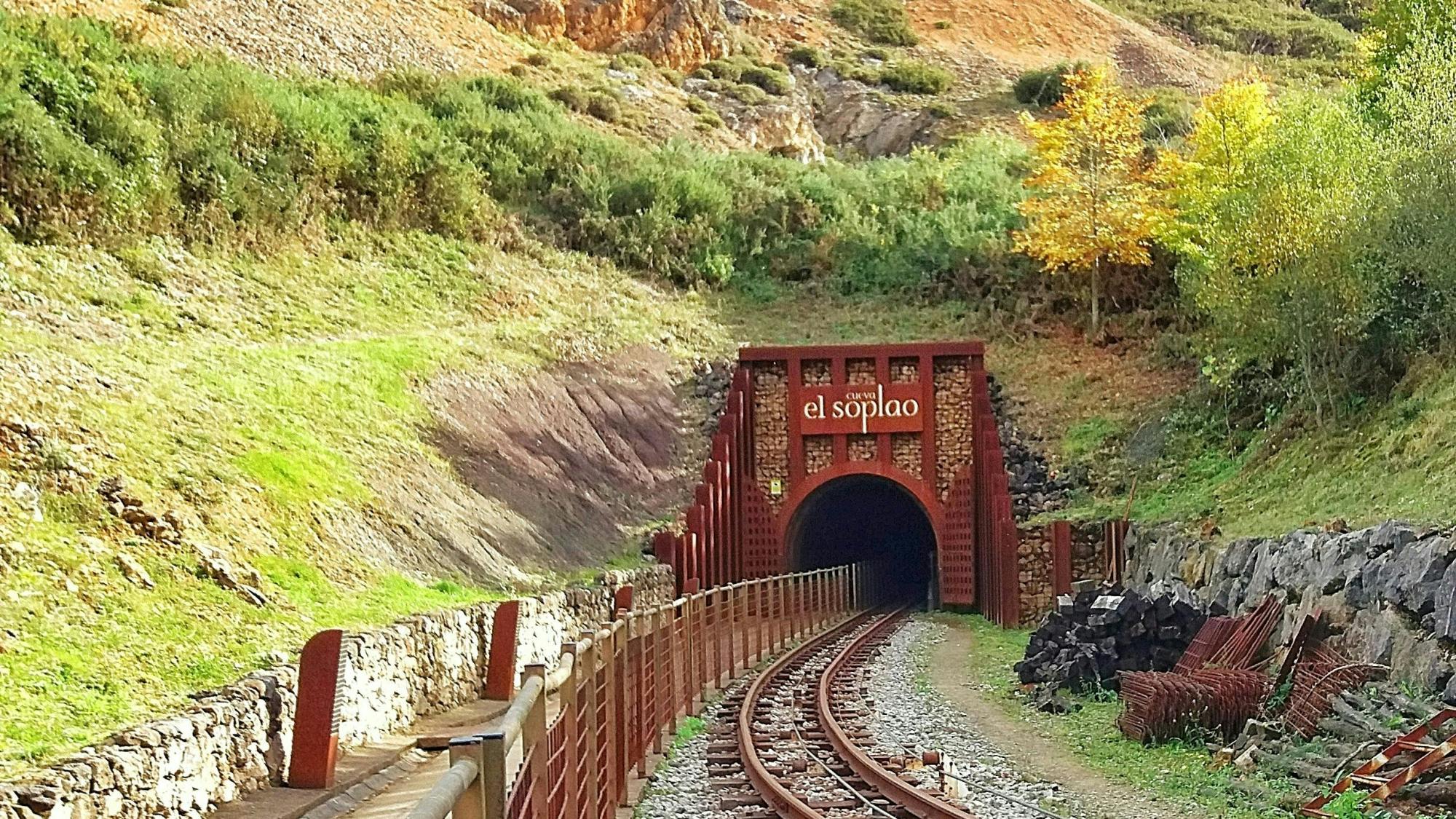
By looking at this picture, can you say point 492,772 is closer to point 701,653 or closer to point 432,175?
point 701,653

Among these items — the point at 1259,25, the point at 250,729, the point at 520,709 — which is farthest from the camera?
the point at 1259,25

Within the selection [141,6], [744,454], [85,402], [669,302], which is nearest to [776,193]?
[669,302]

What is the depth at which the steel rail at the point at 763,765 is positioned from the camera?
8.54 m

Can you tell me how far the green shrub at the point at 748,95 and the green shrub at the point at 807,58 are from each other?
27.9ft

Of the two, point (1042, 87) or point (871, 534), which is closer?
point (871, 534)

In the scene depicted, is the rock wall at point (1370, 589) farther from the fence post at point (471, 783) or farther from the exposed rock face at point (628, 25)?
the exposed rock face at point (628, 25)

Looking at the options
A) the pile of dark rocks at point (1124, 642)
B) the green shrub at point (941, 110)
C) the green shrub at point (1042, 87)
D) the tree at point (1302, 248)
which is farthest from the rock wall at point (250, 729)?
the green shrub at point (1042, 87)

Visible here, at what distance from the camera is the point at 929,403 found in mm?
26328

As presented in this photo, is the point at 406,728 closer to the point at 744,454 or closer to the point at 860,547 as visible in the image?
the point at 744,454

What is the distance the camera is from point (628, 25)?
176 feet

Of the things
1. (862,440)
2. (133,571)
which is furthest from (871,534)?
(133,571)

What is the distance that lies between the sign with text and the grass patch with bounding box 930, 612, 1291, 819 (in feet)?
35.3

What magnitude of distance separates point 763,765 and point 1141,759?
2.90 m

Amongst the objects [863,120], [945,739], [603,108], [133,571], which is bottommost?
[945,739]
